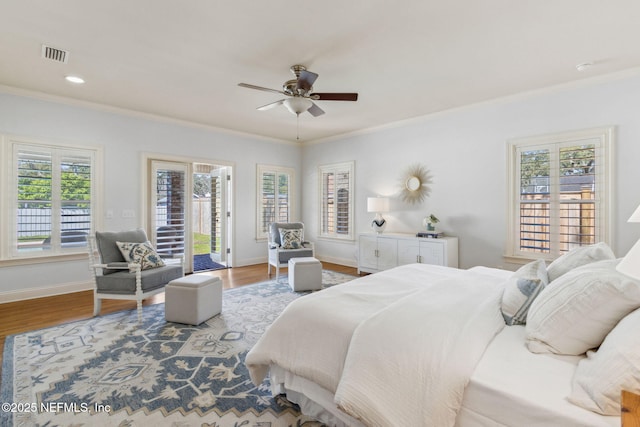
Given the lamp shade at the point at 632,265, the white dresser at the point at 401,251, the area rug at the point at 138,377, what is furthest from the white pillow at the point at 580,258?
the white dresser at the point at 401,251

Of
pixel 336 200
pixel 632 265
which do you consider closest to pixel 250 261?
pixel 336 200

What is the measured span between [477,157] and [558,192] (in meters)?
1.08

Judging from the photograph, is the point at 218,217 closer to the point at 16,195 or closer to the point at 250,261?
the point at 250,261

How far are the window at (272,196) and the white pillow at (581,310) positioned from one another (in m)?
5.49

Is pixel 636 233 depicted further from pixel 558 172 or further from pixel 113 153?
pixel 113 153

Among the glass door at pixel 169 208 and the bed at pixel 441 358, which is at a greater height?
the glass door at pixel 169 208

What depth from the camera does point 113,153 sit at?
4598 mm

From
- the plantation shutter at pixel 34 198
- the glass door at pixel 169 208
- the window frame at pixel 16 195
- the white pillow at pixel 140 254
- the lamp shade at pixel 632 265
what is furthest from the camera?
the glass door at pixel 169 208

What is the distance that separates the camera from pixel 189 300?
3078 millimetres

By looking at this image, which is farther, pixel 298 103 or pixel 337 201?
pixel 337 201

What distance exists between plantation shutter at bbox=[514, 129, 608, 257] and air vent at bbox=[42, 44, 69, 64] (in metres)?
5.26

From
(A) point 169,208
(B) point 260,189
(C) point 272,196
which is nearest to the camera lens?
(A) point 169,208

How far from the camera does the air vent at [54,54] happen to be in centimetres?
283

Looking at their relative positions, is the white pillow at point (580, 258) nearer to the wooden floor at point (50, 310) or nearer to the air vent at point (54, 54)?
the wooden floor at point (50, 310)
